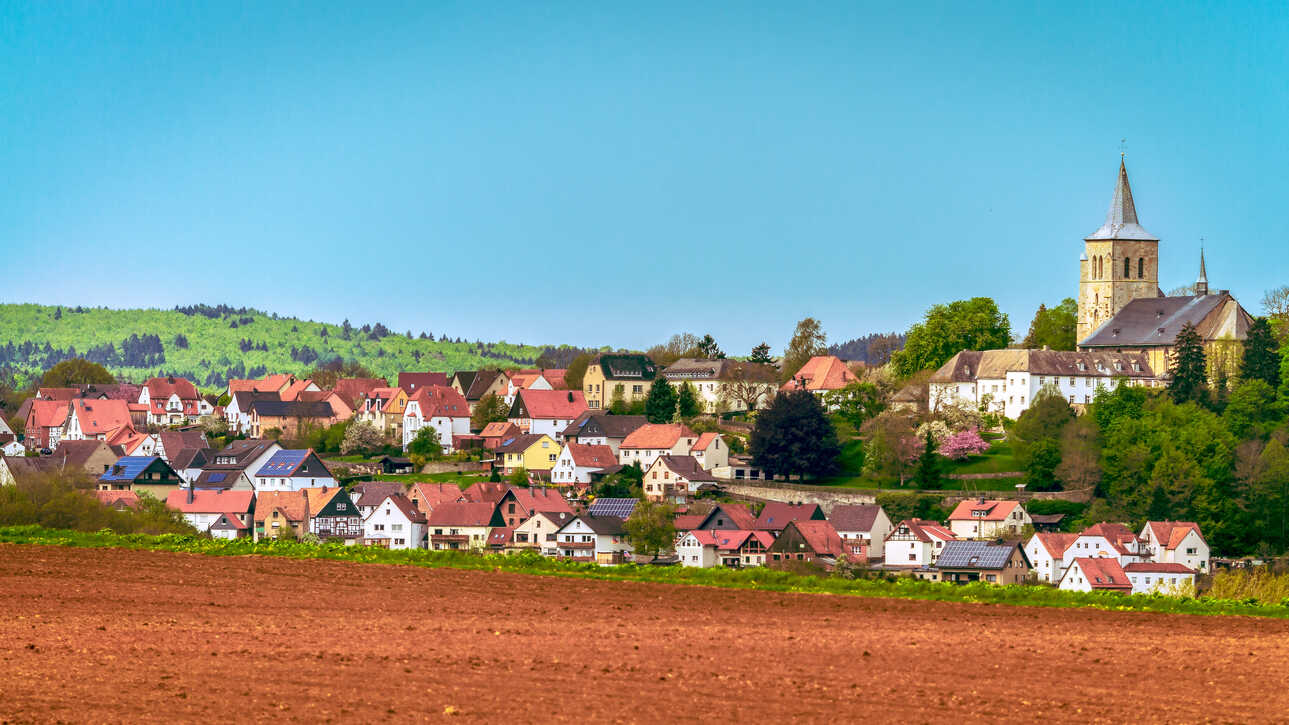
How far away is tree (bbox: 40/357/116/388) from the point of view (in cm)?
13150

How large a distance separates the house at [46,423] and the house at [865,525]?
58322 millimetres

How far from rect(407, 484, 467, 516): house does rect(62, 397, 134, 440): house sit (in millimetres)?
36961

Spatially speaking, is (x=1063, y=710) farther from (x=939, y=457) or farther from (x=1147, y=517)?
(x=939, y=457)

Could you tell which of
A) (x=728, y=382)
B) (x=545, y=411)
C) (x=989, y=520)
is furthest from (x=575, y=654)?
(x=728, y=382)

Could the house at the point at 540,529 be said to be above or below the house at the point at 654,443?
below

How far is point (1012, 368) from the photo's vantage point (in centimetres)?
8138

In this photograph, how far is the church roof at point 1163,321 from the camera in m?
82.8

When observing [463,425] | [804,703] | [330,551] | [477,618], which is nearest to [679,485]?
[463,425]

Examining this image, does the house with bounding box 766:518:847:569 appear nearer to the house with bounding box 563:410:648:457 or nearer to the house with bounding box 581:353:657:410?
the house with bounding box 563:410:648:457

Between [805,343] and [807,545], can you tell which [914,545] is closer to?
[807,545]

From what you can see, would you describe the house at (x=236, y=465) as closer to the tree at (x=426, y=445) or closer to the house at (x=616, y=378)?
the tree at (x=426, y=445)

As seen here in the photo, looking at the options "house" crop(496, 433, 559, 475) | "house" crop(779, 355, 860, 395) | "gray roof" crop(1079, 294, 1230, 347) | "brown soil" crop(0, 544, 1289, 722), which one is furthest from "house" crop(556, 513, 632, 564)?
"brown soil" crop(0, 544, 1289, 722)

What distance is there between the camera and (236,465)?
8688 cm

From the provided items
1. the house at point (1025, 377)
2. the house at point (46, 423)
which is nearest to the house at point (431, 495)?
the house at point (1025, 377)
